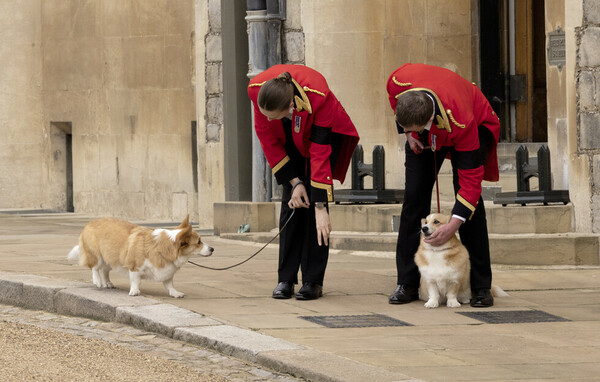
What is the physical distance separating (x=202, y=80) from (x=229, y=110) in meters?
0.80

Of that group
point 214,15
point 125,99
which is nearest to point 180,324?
point 214,15

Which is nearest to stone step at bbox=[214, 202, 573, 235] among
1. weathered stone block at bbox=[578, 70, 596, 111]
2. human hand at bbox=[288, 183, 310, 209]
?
weathered stone block at bbox=[578, 70, 596, 111]

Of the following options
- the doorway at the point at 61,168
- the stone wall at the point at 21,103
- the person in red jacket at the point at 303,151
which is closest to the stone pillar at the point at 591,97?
the person in red jacket at the point at 303,151

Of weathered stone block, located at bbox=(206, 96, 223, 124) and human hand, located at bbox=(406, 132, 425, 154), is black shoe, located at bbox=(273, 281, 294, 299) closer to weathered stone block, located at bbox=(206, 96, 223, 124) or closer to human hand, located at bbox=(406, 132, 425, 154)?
human hand, located at bbox=(406, 132, 425, 154)

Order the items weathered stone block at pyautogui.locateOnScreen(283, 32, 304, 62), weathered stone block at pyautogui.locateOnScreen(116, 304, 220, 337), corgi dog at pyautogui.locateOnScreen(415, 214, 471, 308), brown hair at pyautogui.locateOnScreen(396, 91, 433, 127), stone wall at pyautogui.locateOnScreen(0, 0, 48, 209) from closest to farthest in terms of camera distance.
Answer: weathered stone block at pyautogui.locateOnScreen(116, 304, 220, 337) → brown hair at pyautogui.locateOnScreen(396, 91, 433, 127) → corgi dog at pyautogui.locateOnScreen(415, 214, 471, 308) → weathered stone block at pyautogui.locateOnScreen(283, 32, 304, 62) → stone wall at pyautogui.locateOnScreen(0, 0, 48, 209)

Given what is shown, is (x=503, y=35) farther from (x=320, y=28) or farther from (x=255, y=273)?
(x=255, y=273)

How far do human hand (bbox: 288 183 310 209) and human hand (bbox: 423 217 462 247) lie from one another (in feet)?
2.71

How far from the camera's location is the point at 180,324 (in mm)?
6340

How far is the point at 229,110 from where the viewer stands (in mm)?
13281

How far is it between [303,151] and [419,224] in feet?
2.73

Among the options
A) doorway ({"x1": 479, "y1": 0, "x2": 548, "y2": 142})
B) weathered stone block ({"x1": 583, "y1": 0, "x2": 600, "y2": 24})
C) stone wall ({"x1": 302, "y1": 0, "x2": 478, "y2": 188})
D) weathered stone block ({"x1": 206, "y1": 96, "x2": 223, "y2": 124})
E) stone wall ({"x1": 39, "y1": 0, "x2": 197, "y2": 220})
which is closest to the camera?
weathered stone block ({"x1": 583, "y1": 0, "x2": 600, "y2": 24})

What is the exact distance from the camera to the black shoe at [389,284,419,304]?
7.23m

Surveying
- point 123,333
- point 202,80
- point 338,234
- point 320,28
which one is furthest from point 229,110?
point 123,333

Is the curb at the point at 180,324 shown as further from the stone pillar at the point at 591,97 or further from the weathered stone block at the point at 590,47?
the weathered stone block at the point at 590,47
